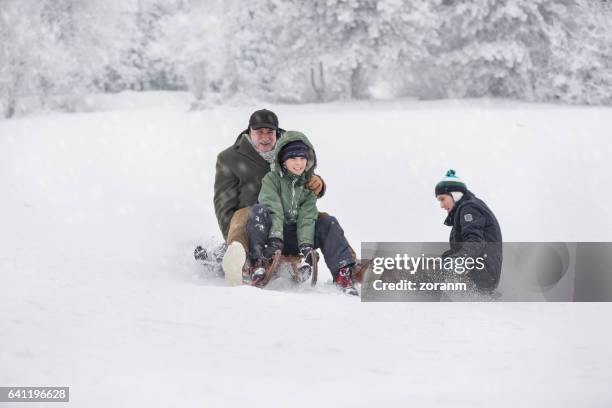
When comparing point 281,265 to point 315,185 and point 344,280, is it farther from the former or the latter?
point 315,185

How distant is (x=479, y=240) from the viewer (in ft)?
13.7

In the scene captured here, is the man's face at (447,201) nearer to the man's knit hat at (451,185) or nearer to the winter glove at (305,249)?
the man's knit hat at (451,185)

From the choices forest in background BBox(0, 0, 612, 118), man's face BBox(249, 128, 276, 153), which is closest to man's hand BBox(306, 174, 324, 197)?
man's face BBox(249, 128, 276, 153)

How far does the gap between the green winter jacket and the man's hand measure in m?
0.03

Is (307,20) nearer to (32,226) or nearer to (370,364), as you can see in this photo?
(32,226)

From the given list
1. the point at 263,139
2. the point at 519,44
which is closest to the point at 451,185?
the point at 263,139

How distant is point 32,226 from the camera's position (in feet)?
22.2

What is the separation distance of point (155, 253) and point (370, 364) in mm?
3730

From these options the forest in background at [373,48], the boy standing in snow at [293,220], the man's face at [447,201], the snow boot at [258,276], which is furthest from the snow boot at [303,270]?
the forest in background at [373,48]

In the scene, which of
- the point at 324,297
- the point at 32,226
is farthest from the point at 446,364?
the point at 32,226

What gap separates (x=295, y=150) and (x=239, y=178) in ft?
2.36

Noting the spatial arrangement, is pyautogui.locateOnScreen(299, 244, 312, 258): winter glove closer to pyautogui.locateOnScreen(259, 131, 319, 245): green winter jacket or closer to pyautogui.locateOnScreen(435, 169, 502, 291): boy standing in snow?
pyautogui.locateOnScreen(259, 131, 319, 245): green winter jacket

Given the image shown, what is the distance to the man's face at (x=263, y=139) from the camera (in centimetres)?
480

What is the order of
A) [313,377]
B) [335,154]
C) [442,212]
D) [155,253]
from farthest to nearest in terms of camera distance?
[335,154]
[442,212]
[155,253]
[313,377]
